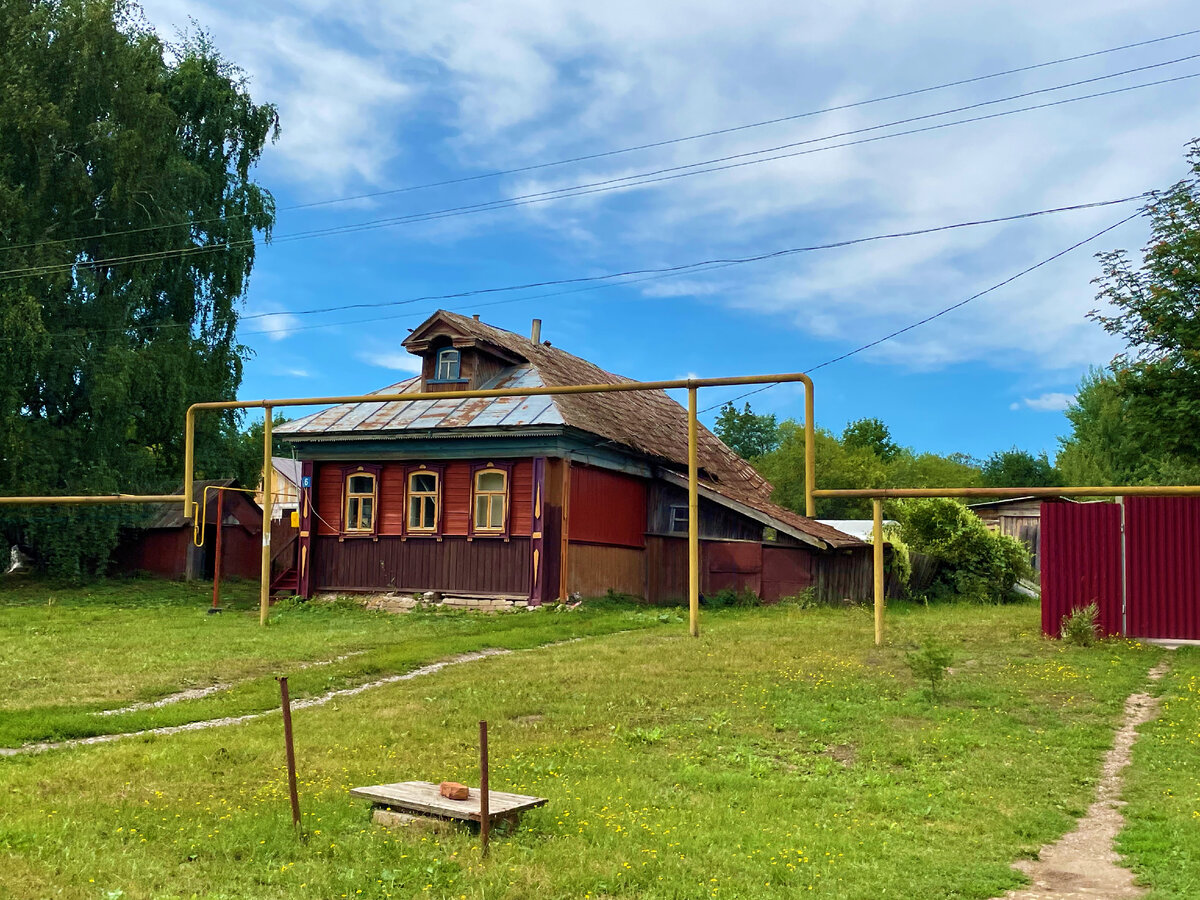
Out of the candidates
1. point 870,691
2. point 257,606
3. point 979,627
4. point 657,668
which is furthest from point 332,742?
point 257,606

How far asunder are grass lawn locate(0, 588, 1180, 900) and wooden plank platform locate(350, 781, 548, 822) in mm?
193

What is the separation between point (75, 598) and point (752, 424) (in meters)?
64.1

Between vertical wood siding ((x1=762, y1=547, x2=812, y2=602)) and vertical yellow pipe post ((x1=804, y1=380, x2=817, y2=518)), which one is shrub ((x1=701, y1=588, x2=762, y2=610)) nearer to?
vertical wood siding ((x1=762, y1=547, x2=812, y2=602))

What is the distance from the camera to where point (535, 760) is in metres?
10.2

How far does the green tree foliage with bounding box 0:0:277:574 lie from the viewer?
31078 mm

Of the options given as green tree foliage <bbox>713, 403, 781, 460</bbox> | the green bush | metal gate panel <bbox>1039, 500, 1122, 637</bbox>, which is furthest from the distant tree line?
metal gate panel <bbox>1039, 500, 1122, 637</bbox>

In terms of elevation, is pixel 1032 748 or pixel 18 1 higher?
pixel 18 1

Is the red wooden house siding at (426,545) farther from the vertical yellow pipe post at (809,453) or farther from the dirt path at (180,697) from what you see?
the vertical yellow pipe post at (809,453)

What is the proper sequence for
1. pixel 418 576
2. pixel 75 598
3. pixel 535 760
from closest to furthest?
1. pixel 535 760
2. pixel 418 576
3. pixel 75 598

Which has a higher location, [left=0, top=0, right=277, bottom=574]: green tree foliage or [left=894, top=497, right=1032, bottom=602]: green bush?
[left=0, top=0, right=277, bottom=574]: green tree foliage

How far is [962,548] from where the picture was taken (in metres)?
30.6

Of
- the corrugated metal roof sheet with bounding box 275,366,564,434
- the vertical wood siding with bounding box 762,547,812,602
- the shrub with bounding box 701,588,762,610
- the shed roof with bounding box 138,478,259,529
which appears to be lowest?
the shrub with bounding box 701,588,762,610

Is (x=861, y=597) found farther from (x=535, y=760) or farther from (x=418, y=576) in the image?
(x=535, y=760)

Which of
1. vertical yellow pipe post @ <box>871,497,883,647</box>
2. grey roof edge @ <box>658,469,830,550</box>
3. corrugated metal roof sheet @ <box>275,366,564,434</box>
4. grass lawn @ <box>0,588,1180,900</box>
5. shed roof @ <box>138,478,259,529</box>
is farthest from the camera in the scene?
shed roof @ <box>138,478,259,529</box>
